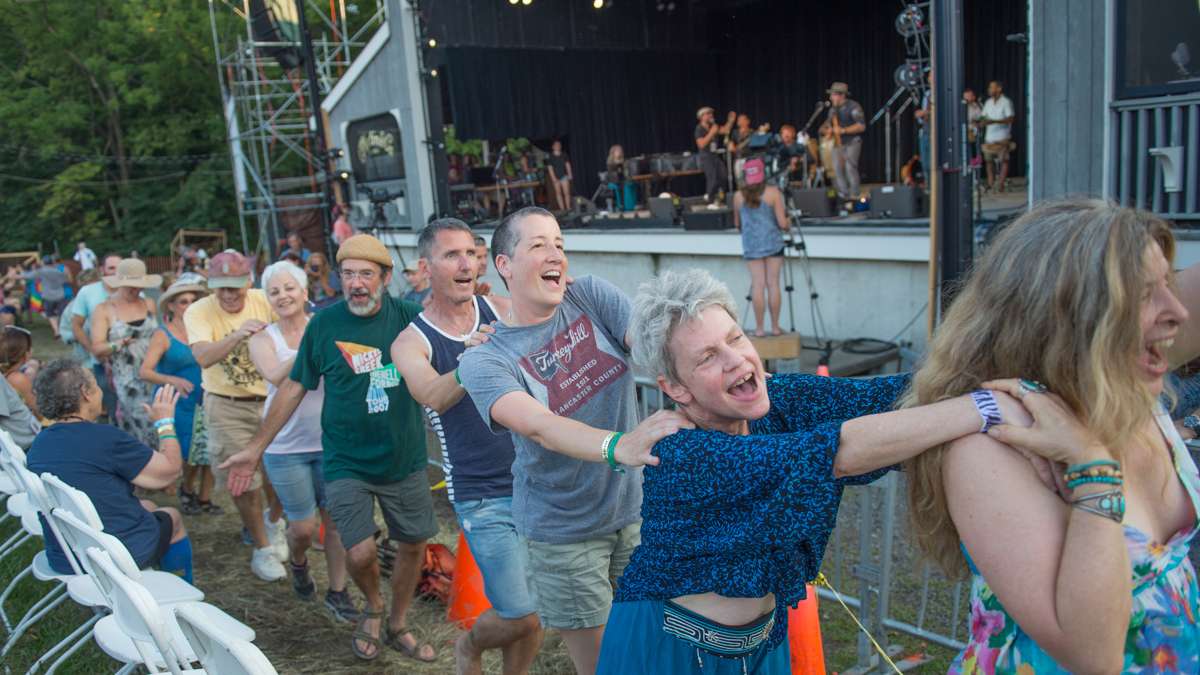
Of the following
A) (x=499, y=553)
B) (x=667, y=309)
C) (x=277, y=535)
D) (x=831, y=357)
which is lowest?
(x=277, y=535)

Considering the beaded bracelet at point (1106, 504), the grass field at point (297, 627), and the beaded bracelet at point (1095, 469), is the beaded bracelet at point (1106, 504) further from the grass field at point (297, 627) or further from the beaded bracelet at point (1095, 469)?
the grass field at point (297, 627)

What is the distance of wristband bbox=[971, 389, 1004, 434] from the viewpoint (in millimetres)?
1435

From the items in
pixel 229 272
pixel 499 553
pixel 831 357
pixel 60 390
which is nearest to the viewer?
pixel 499 553

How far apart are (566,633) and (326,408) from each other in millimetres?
1849

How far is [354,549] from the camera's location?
4.09 metres

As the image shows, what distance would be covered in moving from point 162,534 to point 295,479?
68 cm

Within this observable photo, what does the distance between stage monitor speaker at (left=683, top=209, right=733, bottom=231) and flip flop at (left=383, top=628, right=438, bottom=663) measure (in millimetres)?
8190

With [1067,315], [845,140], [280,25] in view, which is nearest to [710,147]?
[845,140]

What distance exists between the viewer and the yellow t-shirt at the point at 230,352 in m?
5.34

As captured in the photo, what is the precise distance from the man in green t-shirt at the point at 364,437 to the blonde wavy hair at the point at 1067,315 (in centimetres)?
300

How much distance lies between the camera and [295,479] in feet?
15.2

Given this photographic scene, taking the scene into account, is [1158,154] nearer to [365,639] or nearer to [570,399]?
[570,399]

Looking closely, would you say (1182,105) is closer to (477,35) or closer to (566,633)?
(566,633)

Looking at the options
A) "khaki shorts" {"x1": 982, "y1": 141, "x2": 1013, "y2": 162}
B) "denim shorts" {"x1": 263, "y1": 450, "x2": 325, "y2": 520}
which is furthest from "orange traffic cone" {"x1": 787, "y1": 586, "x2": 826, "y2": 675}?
"khaki shorts" {"x1": 982, "y1": 141, "x2": 1013, "y2": 162}
